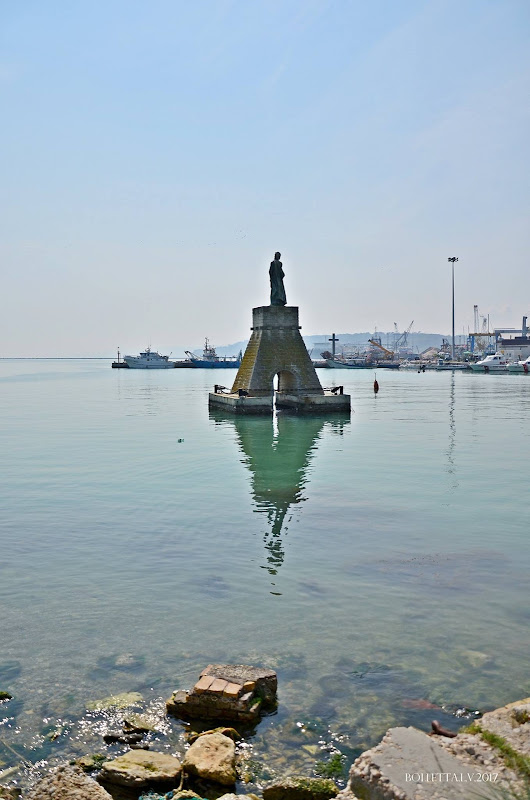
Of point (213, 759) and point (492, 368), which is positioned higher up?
point (492, 368)

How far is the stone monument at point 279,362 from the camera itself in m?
39.2

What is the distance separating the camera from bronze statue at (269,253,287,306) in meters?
39.8

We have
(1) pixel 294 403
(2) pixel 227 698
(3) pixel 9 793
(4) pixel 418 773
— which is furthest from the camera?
(1) pixel 294 403

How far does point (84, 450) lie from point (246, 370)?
16319 mm

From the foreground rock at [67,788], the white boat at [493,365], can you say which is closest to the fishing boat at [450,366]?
the white boat at [493,365]

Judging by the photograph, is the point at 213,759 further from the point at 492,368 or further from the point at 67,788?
the point at 492,368

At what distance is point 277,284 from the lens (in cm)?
3984

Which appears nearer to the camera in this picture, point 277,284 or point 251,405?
point 251,405

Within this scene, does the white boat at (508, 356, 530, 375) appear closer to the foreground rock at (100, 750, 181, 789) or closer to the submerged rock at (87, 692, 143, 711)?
the submerged rock at (87, 692, 143, 711)

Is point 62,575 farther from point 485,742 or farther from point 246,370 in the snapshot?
point 246,370

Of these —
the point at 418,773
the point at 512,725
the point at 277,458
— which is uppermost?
the point at 418,773

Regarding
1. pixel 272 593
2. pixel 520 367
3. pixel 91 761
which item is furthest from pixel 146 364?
pixel 91 761

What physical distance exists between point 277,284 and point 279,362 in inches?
190

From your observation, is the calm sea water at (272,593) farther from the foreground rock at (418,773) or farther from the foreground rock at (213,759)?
the foreground rock at (418,773)
